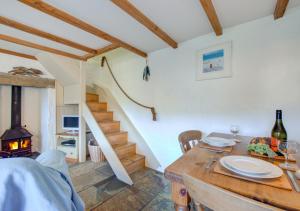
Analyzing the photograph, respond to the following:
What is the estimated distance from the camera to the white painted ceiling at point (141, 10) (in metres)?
1.50

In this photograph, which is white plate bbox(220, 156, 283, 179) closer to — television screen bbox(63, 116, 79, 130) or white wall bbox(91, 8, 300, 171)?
white wall bbox(91, 8, 300, 171)

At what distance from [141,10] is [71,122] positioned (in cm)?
275

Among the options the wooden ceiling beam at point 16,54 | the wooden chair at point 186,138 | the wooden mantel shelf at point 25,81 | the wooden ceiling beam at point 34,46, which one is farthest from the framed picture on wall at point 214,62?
the wooden ceiling beam at point 16,54

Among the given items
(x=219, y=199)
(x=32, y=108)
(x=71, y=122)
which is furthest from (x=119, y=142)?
(x=219, y=199)

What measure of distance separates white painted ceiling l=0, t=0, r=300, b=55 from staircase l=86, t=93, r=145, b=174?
4.89 ft

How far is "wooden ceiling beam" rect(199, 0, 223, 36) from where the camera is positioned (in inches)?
55.4

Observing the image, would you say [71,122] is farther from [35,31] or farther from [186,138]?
[186,138]

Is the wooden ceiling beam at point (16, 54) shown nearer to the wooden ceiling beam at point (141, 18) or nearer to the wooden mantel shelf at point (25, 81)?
the wooden mantel shelf at point (25, 81)

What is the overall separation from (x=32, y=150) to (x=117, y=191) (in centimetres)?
256

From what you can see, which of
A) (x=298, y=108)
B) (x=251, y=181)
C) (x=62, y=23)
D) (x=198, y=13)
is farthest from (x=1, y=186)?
(x=298, y=108)

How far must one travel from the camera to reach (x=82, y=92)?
3107mm

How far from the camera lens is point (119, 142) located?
2885 millimetres

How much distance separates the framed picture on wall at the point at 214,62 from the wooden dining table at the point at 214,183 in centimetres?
117

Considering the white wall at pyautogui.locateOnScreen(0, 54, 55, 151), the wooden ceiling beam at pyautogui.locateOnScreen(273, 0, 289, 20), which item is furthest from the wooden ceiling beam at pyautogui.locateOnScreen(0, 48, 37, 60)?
the wooden ceiling beam at pyautogui.locateOnScreen(273, 0, 289, 20)
